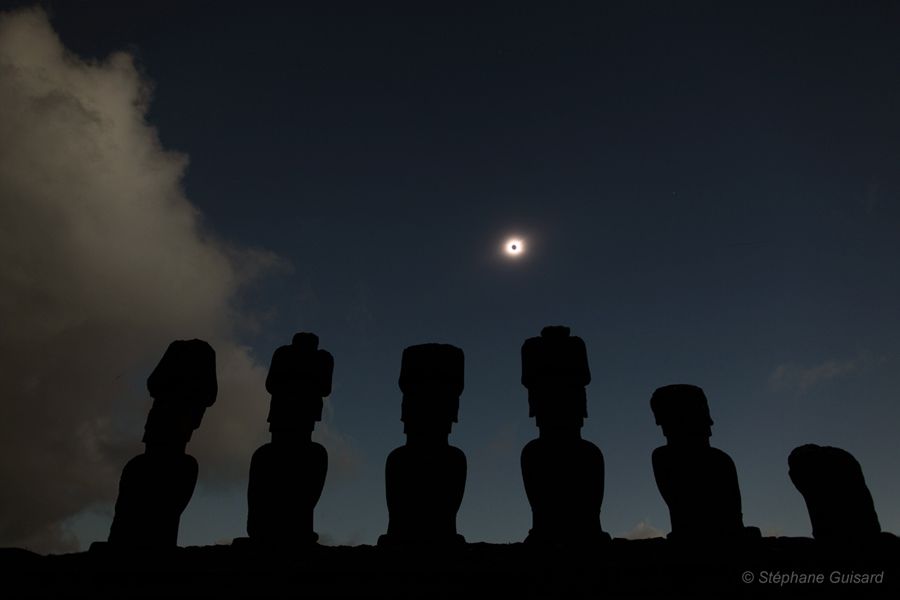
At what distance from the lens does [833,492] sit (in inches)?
347

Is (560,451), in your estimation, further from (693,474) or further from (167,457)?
(167,457)

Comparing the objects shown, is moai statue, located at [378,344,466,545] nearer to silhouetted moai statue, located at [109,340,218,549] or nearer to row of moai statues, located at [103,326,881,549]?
row of moai statues, located at [103,326,881,549]

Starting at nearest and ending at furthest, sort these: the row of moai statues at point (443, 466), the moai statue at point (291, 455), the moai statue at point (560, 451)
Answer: the moai statue at point (560, 451)
the row of moai statues at point (443, 466)
the moai statue at point (291, 455)

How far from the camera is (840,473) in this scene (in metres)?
8.91

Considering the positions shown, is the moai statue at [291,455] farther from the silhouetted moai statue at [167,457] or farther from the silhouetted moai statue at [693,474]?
the silhouetted moai statue at [693,474]

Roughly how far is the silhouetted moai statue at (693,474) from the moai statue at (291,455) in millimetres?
5014

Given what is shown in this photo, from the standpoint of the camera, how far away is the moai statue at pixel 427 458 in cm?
836

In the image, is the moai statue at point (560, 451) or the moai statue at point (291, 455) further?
the moai statue at point (291, 455)

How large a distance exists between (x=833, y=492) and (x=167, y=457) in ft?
31.6

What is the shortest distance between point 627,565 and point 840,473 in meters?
4.15

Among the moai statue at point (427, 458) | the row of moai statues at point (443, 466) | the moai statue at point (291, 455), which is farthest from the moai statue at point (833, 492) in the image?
the moai statue at point (291, 455)

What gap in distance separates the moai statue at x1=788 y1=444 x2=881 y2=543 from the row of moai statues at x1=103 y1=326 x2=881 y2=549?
0.01m

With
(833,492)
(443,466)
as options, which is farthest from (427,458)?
(833,492)

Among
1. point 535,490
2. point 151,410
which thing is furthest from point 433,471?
point 151,410
